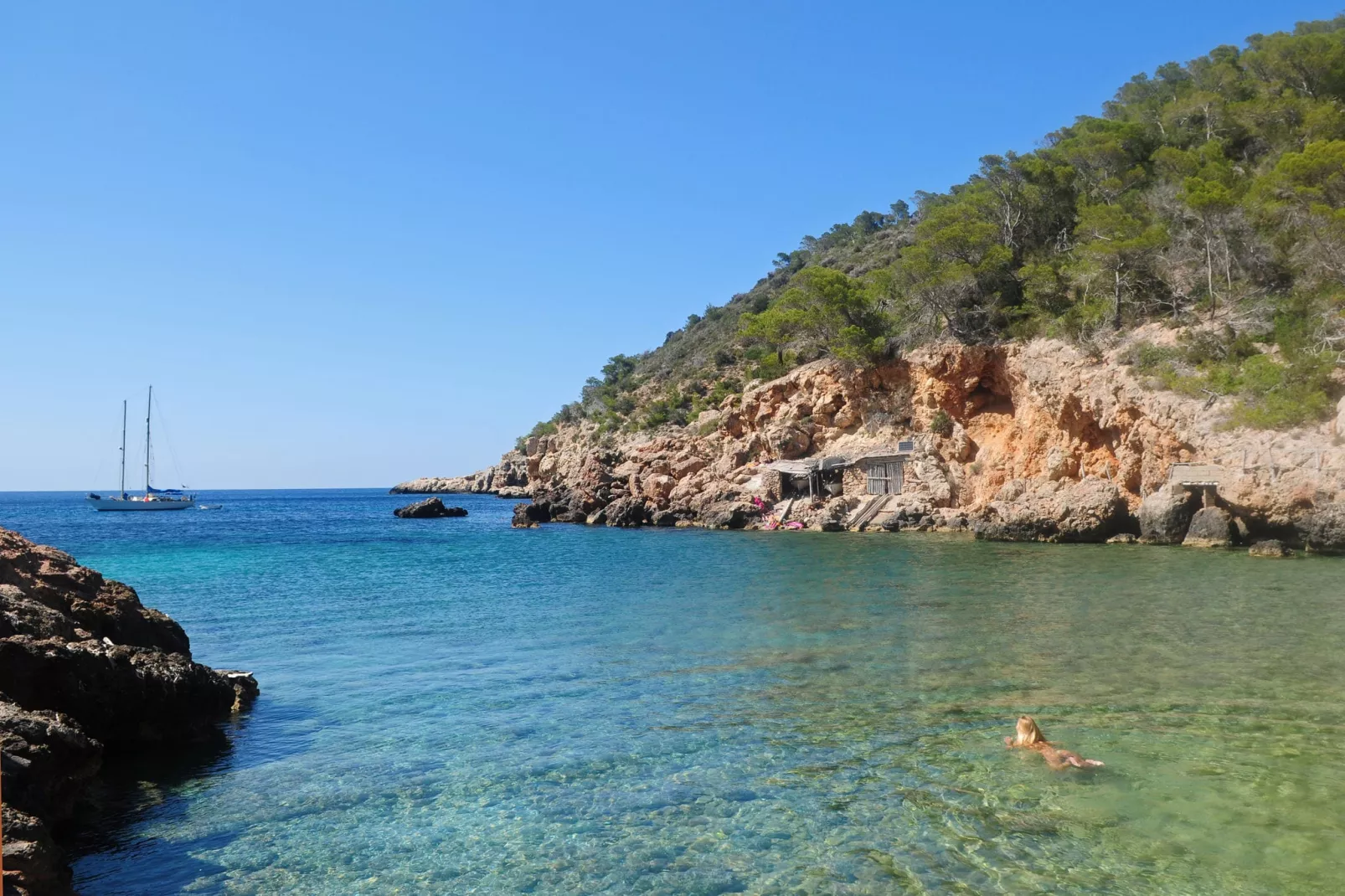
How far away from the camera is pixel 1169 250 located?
105 feet

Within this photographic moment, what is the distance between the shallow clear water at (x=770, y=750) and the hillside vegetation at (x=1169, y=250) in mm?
12342

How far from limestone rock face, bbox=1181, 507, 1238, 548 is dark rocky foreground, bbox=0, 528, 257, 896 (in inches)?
932

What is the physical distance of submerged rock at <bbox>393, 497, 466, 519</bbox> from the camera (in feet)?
199

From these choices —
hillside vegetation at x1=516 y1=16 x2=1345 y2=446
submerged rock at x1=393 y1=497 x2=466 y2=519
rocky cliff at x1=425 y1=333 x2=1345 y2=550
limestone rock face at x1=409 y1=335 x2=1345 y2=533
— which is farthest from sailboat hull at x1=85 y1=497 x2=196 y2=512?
hillside vegetation at x1=516 y1=16 x2=1345 y2=446

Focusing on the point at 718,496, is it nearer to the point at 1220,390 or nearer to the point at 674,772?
the point at 1220,390

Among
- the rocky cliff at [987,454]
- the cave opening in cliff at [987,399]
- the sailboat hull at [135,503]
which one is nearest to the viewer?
the rocky cliff at [987,454]

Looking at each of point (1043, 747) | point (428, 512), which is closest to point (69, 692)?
point (1043, 747)

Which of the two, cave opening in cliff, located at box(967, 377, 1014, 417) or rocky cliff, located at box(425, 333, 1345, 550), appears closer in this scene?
rocky cliff, located at box(425, 333, 1345, 550)

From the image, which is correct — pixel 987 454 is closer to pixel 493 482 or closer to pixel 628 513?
pixel 628 513

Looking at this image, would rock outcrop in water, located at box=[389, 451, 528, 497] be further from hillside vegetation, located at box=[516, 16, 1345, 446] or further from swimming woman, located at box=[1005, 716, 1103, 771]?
swimming woman, located at box=[1005, 716, 1103, 771]

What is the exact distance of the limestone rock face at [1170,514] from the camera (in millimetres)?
24422

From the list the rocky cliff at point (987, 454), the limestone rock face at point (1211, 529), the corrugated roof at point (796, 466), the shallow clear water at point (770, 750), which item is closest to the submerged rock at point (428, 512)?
the rocky cliff at point (987, 454)

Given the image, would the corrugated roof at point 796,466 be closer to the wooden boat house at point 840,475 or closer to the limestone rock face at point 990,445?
the wooden boat house at point 840,475

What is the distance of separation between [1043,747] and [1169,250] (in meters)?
31.0
